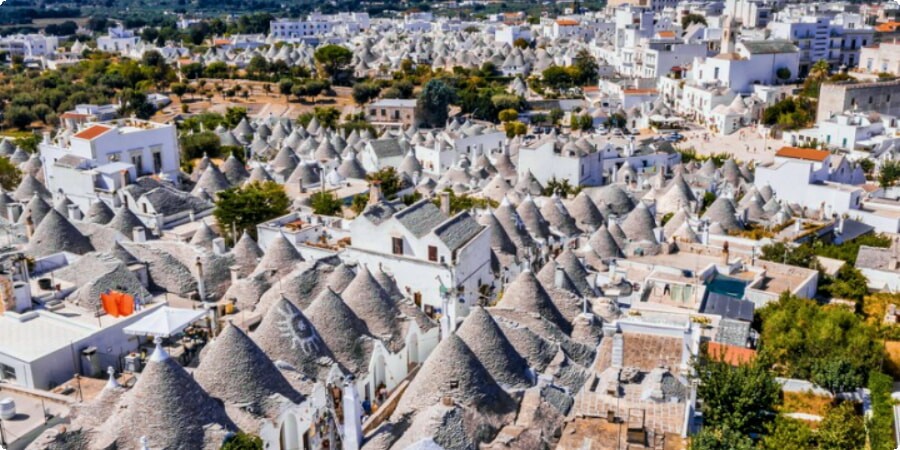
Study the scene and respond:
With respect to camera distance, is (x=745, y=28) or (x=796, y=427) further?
(x=745, y=28)

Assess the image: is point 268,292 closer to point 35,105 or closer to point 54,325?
point 54,325

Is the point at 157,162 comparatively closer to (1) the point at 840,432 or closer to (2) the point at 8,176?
(2) the point at 8,176

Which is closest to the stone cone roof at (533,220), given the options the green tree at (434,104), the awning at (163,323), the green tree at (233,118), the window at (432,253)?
the window at (432,253)

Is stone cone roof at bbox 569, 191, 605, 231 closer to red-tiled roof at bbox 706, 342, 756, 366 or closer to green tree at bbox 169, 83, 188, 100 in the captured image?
red-tiled roof at bbox 706, 342, 756, 366

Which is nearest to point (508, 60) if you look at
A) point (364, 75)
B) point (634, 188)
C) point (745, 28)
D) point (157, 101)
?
point (364, 75)

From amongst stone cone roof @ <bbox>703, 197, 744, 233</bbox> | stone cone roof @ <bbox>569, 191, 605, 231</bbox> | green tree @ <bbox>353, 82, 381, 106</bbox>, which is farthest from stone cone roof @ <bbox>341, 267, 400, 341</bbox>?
green tree @ <bbox>353, 82, 381, 106</bbox>

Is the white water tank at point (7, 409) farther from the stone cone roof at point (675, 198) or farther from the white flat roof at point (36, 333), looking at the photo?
the stone cone roof at point (675, 198)

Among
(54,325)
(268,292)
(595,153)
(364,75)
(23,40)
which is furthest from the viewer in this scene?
(23,40)
